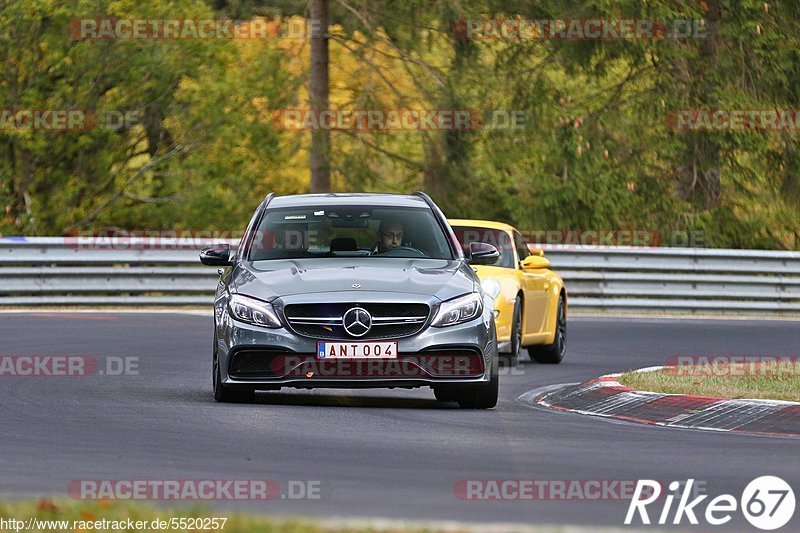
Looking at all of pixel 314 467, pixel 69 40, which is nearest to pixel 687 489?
pixel 314 467

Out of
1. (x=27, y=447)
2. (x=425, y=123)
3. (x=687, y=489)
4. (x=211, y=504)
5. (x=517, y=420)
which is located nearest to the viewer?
(x=211, y=504)

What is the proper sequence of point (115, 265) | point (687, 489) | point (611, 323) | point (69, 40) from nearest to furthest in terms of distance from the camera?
point (687, 489) < point (611, 323) < point (115, 265) < point (69, 40)

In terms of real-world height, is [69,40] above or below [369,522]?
above

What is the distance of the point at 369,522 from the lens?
7.62 m

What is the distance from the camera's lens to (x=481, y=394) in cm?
1352

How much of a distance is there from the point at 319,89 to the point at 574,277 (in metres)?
12.9

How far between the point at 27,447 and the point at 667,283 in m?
20.1

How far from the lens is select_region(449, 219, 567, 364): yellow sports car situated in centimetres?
1778

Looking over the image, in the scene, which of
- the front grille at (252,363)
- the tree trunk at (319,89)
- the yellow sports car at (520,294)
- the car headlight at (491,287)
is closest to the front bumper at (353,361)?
the front grille at (252,363)

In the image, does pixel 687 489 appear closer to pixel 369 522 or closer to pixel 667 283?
pixel 369 522
